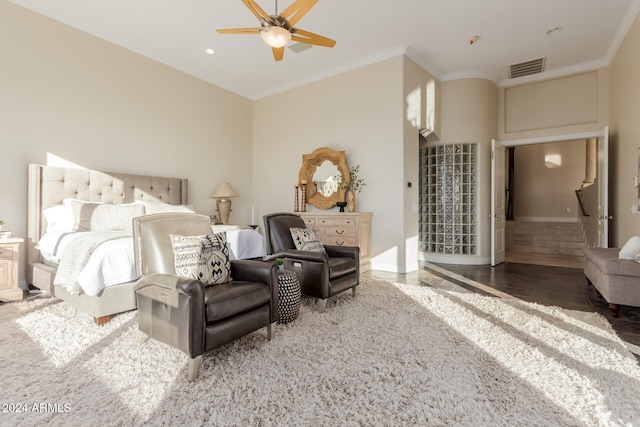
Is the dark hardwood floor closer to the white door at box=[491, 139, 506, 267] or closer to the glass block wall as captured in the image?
the white door at box=[491, 139, 506, 267]

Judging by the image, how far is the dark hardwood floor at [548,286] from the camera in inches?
119

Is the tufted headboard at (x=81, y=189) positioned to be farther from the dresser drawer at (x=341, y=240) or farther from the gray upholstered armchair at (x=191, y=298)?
the dresser drawer at (x=341, y=240)

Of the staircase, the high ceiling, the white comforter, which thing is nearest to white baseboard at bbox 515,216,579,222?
the staircase

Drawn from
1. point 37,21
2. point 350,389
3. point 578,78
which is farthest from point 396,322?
point 578,78

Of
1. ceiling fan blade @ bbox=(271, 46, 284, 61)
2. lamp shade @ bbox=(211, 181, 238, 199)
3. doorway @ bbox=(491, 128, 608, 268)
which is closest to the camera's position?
ceiling fan blade @ bbox=(271, 46, 284, 61)

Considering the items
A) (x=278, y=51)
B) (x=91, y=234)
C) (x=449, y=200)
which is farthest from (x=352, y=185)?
(x=91, y=234)

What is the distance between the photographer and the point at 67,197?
13.4 ft

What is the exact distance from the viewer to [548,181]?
9.71 m

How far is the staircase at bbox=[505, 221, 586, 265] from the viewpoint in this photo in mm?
7492

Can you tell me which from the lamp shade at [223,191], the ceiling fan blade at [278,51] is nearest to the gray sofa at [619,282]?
the ceiling fan blade at [278,51]

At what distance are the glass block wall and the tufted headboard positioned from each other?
468 cm

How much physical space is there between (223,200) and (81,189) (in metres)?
2.19

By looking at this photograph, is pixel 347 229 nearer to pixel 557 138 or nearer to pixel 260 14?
pixel 260 14

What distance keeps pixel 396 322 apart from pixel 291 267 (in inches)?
44.7
